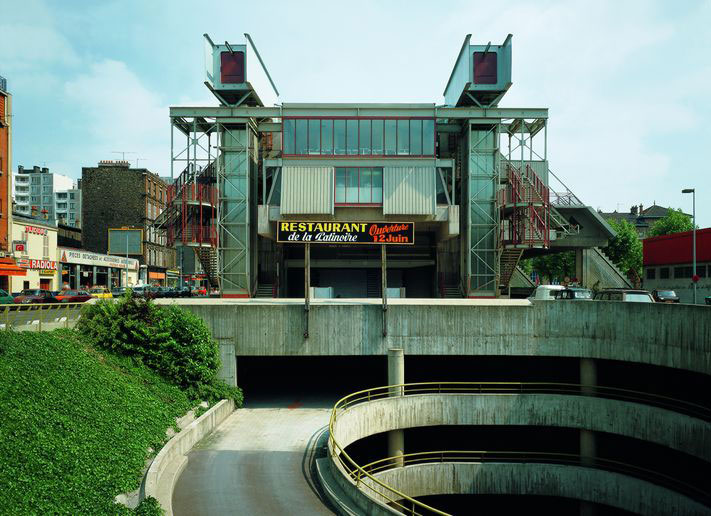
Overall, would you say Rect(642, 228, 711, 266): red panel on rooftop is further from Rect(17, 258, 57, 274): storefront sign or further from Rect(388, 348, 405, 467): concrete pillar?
Rect(17, 258, 57, 274): storefront sign

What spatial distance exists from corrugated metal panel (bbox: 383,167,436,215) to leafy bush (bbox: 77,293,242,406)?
1829cm

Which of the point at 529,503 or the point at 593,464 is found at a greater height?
the point at 593,464

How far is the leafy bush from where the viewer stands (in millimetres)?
21266

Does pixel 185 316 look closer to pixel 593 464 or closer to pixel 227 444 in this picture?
pixel 227 444

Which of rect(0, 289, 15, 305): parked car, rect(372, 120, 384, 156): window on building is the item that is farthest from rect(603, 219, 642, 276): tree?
rect(0, 289, 15, 305): parked car

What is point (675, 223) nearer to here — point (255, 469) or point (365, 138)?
point (365, 138)

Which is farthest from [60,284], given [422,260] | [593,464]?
[593,464]

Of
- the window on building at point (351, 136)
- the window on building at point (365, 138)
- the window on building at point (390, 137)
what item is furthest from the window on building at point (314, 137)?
the window on building at point (390, 137)

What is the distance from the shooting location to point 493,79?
3788 cm

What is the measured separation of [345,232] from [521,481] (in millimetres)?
15147

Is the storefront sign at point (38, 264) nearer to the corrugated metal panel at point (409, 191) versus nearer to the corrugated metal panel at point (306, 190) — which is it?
the corrugated metal panel at point (306, 190)

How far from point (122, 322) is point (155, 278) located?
2806 inches

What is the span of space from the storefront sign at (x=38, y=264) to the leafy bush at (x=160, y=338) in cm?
3501

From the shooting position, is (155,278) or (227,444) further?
(155,278)
